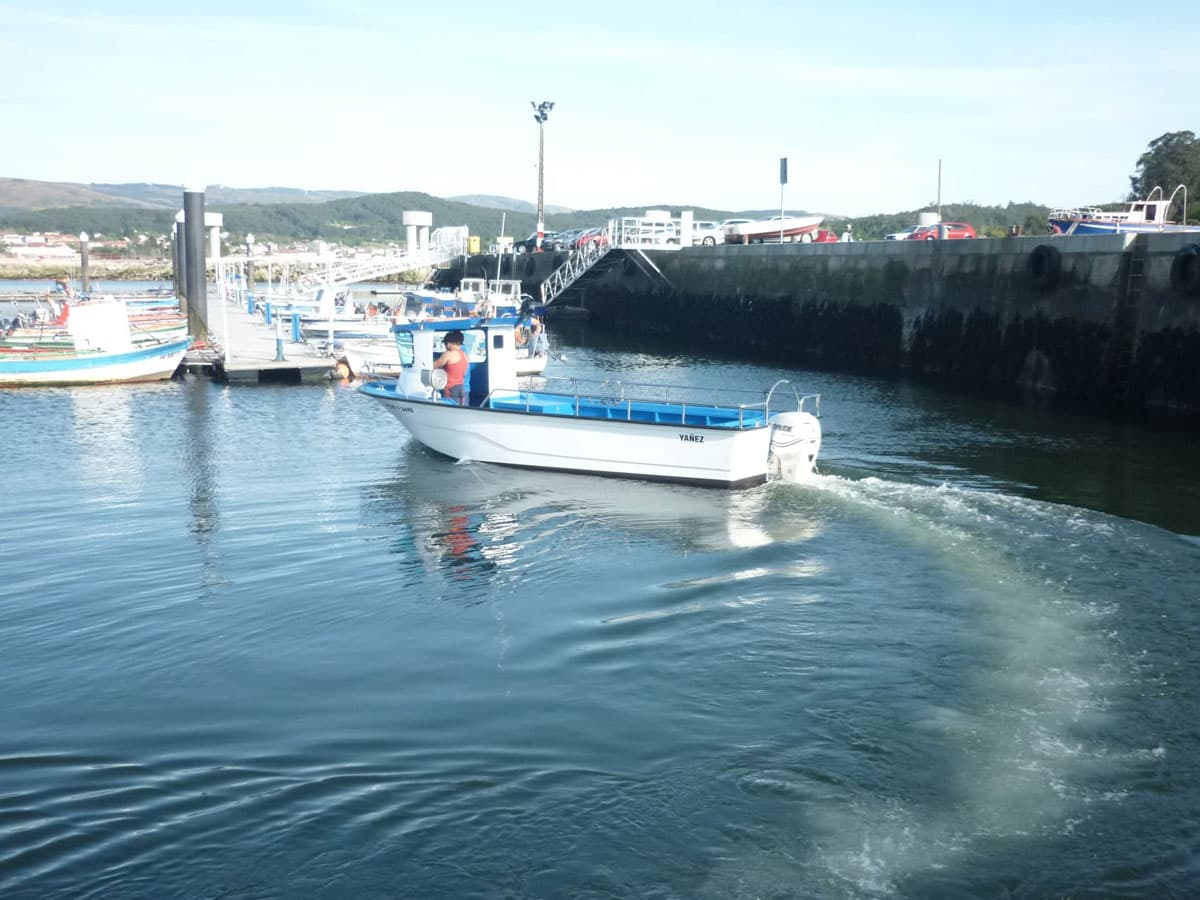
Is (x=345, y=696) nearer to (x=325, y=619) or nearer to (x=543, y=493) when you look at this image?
(x=325, y=619)

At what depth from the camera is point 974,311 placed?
3444 centimetres

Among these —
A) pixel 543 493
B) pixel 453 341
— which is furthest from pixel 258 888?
pixel 453 341

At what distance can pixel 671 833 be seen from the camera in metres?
7.60

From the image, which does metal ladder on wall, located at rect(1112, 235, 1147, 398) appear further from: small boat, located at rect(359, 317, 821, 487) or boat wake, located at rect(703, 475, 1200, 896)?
boat wake, located at rect(703, 475, 1200, 896)

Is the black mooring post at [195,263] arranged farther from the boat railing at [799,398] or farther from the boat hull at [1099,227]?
the boat hull at [1099,227]

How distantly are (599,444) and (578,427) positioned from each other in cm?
50

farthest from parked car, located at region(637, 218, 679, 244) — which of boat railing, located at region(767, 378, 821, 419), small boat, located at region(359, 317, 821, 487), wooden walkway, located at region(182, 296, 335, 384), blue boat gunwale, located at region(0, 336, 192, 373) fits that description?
small boat, located at region(359, 317, 821, 487)

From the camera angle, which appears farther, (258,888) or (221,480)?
(221,480)

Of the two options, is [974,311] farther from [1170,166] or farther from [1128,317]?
[1170,166]

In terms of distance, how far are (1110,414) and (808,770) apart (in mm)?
21364

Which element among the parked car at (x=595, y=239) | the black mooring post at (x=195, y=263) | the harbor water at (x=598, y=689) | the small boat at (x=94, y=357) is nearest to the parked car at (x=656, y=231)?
the parked car at (x=595, y=239)

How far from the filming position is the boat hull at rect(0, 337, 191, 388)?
31344 millimetres

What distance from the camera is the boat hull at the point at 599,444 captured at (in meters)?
18.8

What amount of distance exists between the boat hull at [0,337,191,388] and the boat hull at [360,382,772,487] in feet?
47.7
